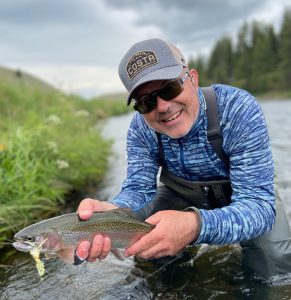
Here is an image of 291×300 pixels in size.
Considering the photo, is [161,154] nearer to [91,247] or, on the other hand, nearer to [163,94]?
[163,94]

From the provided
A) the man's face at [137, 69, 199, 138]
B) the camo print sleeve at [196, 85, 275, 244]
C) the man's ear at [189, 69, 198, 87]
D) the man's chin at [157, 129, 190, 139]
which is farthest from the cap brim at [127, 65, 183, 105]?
the camo print sleeve at [196, 85, 275, 244]

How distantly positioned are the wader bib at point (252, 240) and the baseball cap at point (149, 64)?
23.0 inches

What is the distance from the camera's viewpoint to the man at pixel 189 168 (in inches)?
107

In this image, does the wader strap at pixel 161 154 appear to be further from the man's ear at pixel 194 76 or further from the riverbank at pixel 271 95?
the riverbank at pixel 271 95

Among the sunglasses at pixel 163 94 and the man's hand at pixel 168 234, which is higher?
the sunglasses at pixel 163 94

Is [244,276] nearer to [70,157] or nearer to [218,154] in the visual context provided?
[218,154]

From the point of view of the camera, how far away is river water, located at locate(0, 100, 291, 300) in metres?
3.86

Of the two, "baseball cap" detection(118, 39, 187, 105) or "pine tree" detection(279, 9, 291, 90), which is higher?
"pine tree" detection(279, 9, 291, 90)

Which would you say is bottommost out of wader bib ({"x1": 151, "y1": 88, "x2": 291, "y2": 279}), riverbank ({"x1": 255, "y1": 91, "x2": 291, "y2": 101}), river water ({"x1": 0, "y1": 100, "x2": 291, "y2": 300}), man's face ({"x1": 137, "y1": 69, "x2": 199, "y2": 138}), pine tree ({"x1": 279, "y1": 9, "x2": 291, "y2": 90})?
river water ({"x1": 0, "y1": 100, "x2": 291, "y2": 300})

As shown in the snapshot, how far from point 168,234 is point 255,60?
74664 millimetres

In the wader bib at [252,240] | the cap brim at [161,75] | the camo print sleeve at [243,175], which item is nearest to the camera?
the camo print sleeve at [243,175]

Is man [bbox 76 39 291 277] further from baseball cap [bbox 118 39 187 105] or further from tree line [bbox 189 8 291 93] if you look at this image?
tree line [bbox 189 8 291 93]

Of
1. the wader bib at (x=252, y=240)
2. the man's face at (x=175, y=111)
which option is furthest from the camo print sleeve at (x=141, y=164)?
the man's face at (x=175, y=111)

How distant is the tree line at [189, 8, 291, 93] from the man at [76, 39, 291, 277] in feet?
195
